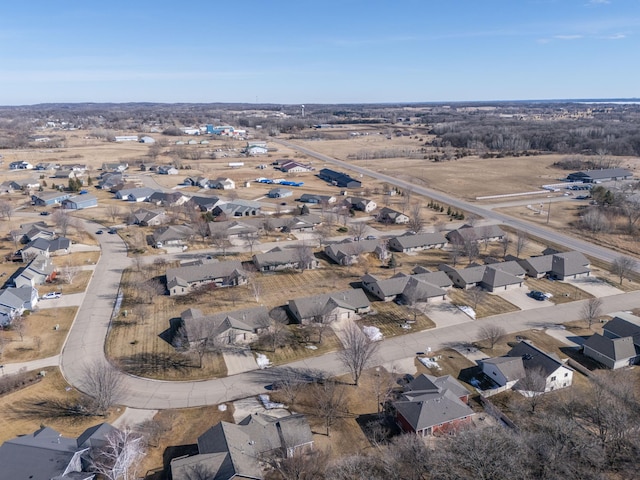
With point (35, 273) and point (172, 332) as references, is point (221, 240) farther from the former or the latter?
point (35, 273)

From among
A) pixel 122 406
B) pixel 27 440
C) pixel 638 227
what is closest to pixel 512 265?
pixel 638 227

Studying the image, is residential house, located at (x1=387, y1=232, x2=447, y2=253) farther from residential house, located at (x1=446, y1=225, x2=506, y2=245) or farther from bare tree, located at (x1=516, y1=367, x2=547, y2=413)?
bare tree, located at (x1=516, y1=367, x2=547, y2=413)

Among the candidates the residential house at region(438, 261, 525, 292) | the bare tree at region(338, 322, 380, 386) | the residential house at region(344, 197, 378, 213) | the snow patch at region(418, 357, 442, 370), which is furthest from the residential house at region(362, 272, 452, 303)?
the residential house at region(344, 197, 378, 213)

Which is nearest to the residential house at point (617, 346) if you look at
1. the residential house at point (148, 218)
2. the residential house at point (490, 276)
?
the residential house at point (490, 276)

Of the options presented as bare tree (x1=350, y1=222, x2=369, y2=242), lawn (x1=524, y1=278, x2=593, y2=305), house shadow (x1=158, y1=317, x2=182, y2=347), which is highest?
bare tree (x1=350, y1=222, x2=369, y2=242)

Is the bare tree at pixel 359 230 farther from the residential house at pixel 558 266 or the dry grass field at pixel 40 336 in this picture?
the dry grass field at pixel 40 336

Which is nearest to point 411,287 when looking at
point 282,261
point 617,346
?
point 282,261
